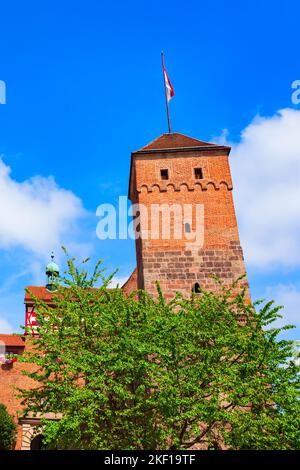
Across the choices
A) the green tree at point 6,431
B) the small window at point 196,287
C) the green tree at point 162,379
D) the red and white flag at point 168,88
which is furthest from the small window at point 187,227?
the green tree at point 6,431

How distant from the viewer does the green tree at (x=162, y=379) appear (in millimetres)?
13570

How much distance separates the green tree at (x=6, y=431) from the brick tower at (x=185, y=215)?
1016 cm

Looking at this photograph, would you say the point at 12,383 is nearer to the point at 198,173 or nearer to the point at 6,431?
the point at 6,431

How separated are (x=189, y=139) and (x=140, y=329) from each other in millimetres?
12844

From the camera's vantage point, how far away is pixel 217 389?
14.2 meters

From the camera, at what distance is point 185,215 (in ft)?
73.5

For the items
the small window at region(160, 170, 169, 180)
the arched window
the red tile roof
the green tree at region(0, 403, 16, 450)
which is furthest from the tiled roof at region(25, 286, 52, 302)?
the small window at region(160, 170, 169, 180)

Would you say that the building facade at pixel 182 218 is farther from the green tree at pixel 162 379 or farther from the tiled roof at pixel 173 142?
the green tree at pixel 162 379

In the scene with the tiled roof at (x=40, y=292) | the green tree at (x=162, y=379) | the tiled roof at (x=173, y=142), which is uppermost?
the tiled roof at (x=173, y=142)

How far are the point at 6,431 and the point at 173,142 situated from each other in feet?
55.4

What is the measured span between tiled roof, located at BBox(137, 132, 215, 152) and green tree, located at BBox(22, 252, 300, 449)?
414 inches

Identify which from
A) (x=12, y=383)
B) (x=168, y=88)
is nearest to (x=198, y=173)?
(x=168, y=88)
